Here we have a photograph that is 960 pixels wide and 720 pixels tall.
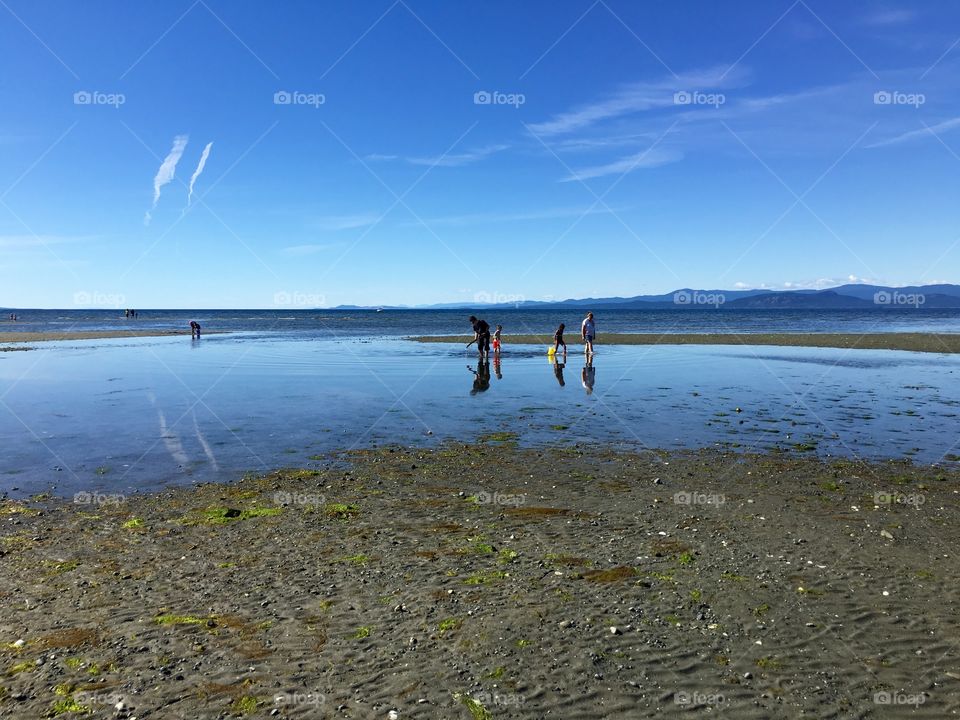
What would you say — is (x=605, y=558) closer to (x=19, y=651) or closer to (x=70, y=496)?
(x=19, y=651)

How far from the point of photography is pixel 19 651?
661 centimetres

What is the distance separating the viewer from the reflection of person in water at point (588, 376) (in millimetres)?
27281

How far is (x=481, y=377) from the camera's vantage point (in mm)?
31234

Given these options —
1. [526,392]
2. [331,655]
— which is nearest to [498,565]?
[331,655]
